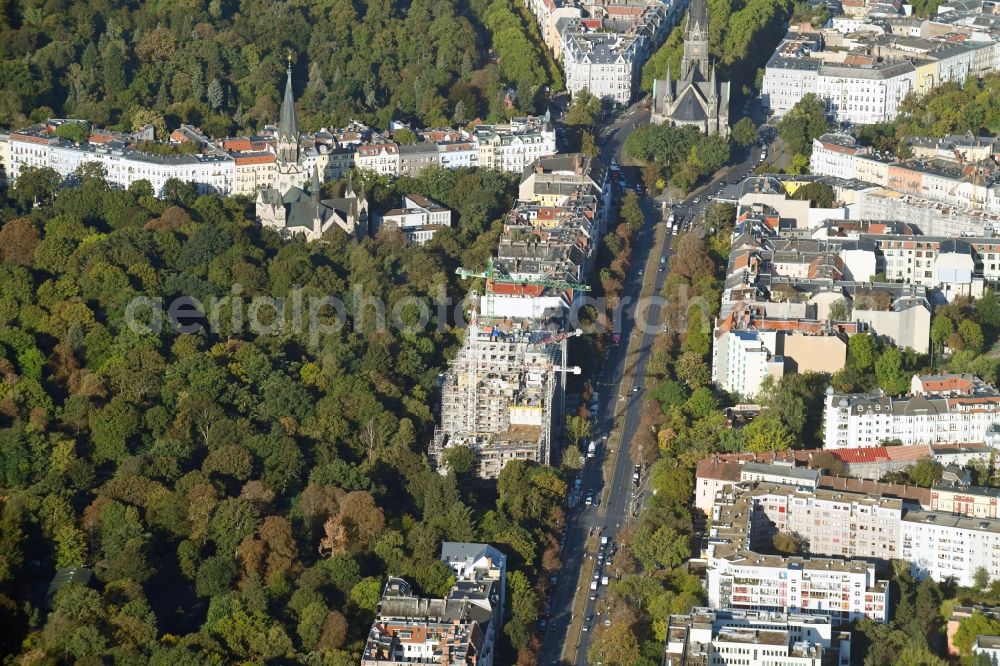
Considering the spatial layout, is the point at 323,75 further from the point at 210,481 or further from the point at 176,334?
the point at 210,481

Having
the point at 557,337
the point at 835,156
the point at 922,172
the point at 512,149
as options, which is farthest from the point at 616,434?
the point at 512,149

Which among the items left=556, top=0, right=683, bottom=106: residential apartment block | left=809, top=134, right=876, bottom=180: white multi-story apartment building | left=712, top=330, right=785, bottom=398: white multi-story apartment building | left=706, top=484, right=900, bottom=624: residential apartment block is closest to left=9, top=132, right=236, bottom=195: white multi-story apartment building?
left=556, top=0, right=683, bottom=106: residential apartment block

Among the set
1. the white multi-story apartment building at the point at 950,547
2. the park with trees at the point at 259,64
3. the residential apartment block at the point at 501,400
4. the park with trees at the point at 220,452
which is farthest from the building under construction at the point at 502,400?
the park with trees at the point at 259,64

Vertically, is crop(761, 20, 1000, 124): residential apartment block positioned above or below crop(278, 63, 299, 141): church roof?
above

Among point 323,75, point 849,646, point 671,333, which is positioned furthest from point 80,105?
point 849,646

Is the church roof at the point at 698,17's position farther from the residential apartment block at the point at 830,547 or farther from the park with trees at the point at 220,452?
the residential apartment block at the point at 830,547

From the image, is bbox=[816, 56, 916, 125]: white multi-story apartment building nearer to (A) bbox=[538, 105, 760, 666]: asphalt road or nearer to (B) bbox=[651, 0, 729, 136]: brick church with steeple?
(B) bbox=[651, 0, 729, 136]: brick church with steeple
